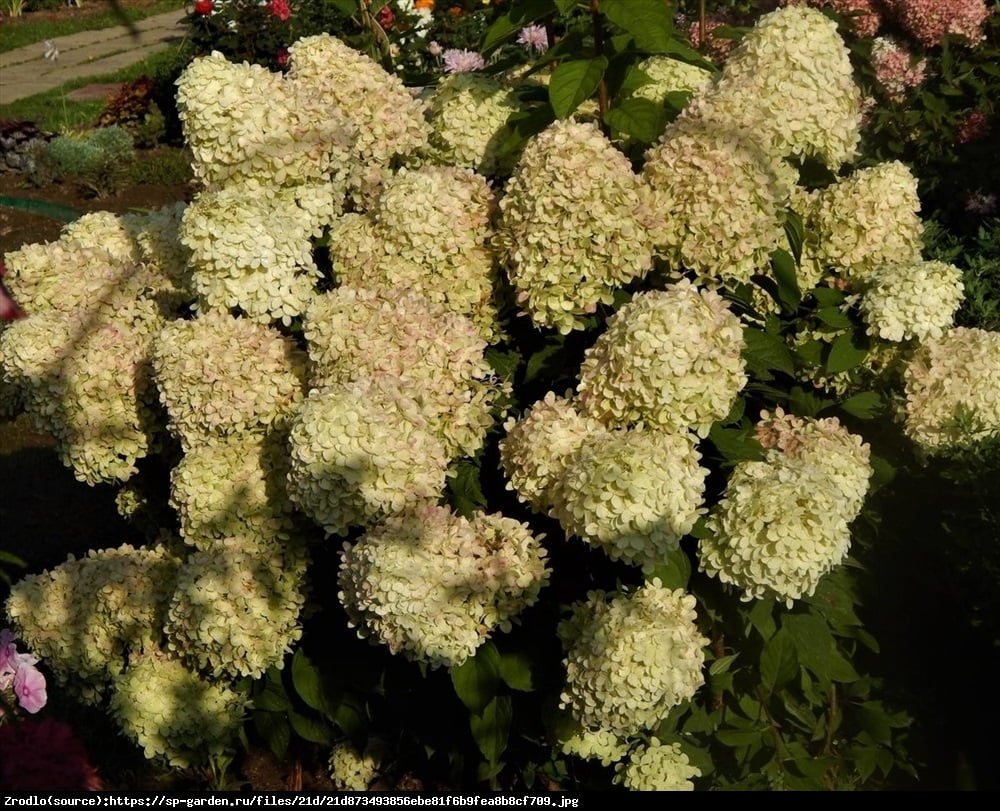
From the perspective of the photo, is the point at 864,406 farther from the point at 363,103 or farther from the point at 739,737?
the point at 363,103

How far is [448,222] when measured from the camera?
302 centimetres

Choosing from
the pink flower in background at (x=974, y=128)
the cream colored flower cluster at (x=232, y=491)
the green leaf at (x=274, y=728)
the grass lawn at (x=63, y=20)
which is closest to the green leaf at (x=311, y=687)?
the green leaf at (x=274, y=728)

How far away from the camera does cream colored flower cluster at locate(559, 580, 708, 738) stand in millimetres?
2510

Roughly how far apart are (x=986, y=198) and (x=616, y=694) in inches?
136

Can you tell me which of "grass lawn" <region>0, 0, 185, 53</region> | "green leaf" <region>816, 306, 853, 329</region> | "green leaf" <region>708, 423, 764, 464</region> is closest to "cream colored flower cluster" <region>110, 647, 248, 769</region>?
"green leaf" <region>708, 423, 764, 464</region>

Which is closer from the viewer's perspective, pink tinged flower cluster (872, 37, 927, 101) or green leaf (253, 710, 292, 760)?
green leaf (253, 710, 292, 760)

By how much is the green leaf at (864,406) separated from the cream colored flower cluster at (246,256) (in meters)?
1.48

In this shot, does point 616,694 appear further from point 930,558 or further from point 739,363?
point 930,558

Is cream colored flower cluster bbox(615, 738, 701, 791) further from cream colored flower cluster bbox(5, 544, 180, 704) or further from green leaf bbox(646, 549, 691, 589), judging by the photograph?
cream colored flower cluster bbox(5, 544, 180, 704)

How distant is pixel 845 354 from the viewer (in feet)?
10.2

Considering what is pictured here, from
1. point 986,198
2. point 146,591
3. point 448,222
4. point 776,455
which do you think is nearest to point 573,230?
point 448,222

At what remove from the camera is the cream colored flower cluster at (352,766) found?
3410mm

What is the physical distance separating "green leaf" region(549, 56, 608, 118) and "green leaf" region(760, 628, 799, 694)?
135 centimetres

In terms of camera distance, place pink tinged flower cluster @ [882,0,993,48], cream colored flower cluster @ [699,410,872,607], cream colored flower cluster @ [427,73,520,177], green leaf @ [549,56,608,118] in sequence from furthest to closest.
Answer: pink tinged flower cluster @ [882,0,993,48] < cream colored flower cluster @ [427,73,520,177] < green leaf @ [549,56,608,118] < cream colored flower cluster @ [699,410,872,607]
